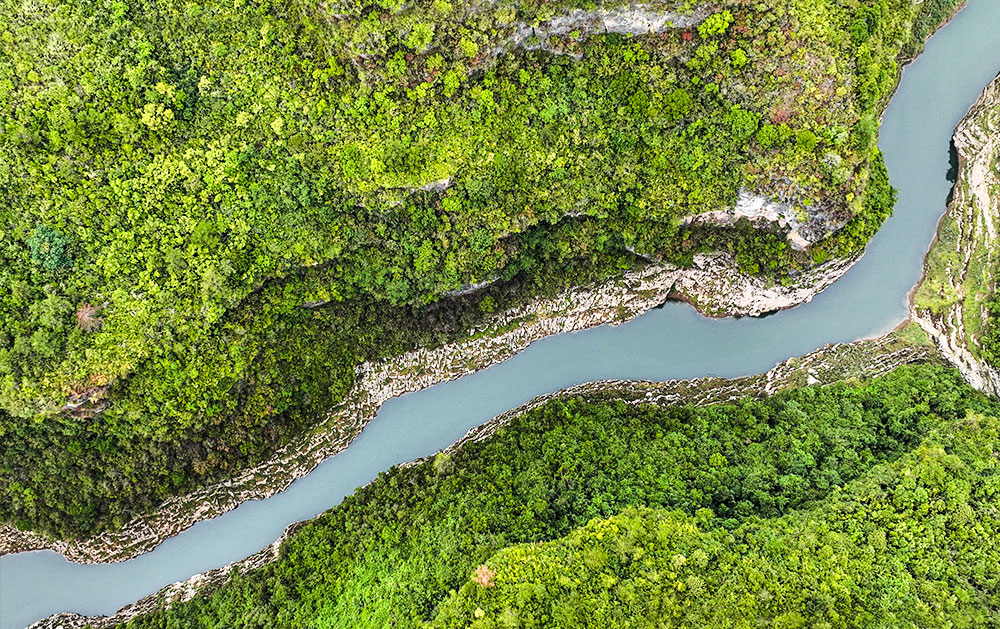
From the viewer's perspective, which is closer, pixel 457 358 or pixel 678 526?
pixel 678 526

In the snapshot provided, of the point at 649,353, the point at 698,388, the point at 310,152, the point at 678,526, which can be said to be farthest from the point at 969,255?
the point at 310,152

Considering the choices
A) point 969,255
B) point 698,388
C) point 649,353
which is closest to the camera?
point 969,255

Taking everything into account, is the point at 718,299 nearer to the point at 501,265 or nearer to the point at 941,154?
the point at 501,265

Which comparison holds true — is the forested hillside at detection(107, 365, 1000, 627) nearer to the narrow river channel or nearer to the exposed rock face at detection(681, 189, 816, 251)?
the narrow river channel

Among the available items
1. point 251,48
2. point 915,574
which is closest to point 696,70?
point 251,48

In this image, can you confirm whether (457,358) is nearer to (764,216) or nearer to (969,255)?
(764,216)

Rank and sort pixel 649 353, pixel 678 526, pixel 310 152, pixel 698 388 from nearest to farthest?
pixel 678 526 → pixel 310 152 → pixel 698 388 → pixel 649 353

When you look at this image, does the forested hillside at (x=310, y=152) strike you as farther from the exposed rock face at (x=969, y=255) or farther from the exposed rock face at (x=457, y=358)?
the exposed rock face at (x=969, y=255)

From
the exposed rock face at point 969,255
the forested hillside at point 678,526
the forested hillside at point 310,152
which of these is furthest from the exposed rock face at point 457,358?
the exposed rock face at point 969,255
